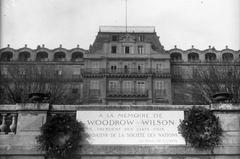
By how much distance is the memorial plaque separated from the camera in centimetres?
1163

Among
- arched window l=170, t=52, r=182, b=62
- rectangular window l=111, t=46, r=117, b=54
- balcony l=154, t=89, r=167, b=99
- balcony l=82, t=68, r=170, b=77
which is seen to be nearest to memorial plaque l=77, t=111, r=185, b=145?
balcony l=154, t=89, r=167, b=99

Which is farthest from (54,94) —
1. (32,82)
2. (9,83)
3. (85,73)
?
(85,73)

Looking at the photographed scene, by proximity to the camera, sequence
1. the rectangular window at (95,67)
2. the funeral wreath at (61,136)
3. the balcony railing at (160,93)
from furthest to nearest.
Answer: the rectangular window at (95,67), the balcony railing at (160,93), the funeral wreath at (61,136)

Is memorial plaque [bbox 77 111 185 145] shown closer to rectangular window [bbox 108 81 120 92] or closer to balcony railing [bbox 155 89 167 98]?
rectangular window [bbox 108 81 120 92]

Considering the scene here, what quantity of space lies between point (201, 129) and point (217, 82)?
22025mm

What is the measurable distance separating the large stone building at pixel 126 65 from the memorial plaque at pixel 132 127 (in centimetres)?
4764

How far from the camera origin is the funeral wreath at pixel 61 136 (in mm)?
11148

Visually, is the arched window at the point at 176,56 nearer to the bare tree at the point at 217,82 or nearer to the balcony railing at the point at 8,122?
the bare tree at the point at 217,82

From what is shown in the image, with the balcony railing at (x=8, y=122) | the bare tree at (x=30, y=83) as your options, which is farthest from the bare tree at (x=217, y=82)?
the balcony railing at (x=8, y=122)

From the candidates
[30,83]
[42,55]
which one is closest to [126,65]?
[42,55]

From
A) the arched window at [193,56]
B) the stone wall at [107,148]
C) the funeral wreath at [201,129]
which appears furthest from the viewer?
the arched window at [193,56]

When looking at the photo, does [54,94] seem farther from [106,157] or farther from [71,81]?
[71,81]

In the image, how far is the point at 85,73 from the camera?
211ft

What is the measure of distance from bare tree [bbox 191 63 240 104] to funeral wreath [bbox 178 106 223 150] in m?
17.6
